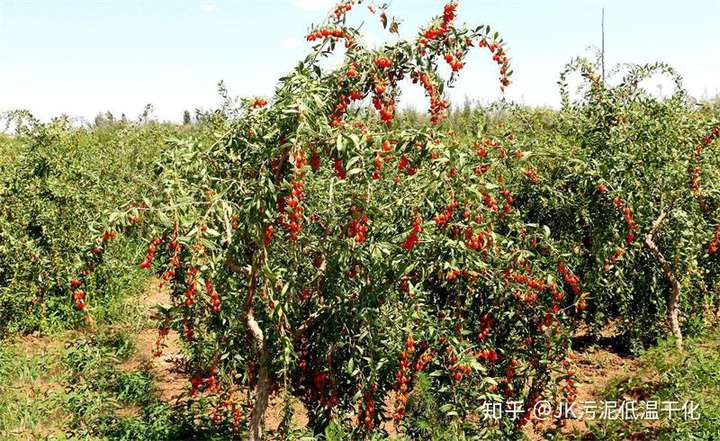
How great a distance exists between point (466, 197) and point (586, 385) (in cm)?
438

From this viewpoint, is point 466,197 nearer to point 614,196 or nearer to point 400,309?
point 400,309

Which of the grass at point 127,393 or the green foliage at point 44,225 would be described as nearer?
the grass at point 127,393

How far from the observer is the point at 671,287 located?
7074 millimetres

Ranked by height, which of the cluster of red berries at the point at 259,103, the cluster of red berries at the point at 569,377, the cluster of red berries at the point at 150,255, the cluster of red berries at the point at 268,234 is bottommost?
the cluster of red berries at the point at 569,377

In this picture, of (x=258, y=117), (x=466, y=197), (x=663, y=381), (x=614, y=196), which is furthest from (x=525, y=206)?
(x=258, y=117)

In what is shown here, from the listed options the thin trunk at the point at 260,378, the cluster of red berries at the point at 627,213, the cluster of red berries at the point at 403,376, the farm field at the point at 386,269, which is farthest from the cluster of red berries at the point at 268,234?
the cluster of red berries at the point at 627,213

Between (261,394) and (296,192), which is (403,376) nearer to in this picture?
(261,394)

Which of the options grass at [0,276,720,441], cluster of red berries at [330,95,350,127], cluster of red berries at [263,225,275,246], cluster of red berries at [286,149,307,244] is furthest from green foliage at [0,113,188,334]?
cluster of red berries at [286,149,307,244]

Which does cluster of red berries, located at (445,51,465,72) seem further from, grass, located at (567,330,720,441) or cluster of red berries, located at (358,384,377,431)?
grass, located at (567,330,720,441)

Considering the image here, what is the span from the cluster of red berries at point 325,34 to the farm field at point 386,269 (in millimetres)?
12

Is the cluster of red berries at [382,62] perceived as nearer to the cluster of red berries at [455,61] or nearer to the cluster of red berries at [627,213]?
the cluster of red berries at [455,61]

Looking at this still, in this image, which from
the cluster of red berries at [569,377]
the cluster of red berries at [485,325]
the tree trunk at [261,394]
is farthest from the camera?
the cluster of red berries at [485,325]

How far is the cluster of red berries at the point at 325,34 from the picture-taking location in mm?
3473

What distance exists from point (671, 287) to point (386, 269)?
4.76 m
